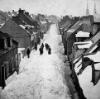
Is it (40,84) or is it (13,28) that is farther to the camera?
(13,28)

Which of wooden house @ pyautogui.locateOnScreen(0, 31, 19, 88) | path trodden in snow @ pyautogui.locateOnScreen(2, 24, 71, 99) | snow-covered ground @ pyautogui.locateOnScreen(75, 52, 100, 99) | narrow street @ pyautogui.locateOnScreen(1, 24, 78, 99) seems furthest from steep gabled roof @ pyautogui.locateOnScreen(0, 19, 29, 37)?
snow-covered ground @ pyautogui.locateOnScreen(75, 52, 100, 99)

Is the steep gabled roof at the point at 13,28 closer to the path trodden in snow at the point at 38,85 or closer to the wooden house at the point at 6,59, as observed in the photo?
the path trodden in snow at the point at 38,85

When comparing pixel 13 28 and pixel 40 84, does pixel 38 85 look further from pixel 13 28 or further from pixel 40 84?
pixel 13 28

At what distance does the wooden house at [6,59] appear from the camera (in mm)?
21234

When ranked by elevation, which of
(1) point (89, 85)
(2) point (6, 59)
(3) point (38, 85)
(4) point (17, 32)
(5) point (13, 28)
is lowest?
(3) point (38, 85)

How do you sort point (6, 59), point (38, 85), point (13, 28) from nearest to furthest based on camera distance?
point (38, 85)
point (6, 59)
point (13, 28)

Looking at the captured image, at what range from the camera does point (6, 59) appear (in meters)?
23.0

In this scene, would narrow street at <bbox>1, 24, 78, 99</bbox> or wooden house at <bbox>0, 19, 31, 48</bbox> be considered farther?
wooden house at <bbox>0, 19, 31, 48</bbox>

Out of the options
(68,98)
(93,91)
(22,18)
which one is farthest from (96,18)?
(22,18)

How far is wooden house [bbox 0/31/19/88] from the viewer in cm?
2123

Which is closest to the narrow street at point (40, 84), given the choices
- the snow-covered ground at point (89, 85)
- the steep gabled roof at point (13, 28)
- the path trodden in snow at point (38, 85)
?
the path trodden in snow at point (38, 85)

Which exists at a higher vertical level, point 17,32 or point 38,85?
point 17,32

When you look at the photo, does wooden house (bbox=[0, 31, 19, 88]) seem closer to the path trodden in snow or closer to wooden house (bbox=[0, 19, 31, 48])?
the path trodden in snow

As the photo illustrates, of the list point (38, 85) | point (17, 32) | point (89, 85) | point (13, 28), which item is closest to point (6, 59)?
point (38, 85)
